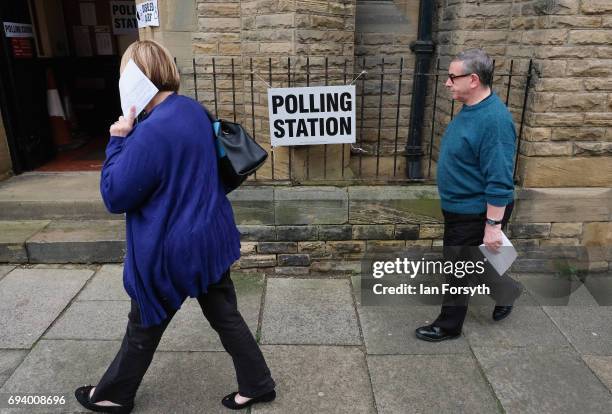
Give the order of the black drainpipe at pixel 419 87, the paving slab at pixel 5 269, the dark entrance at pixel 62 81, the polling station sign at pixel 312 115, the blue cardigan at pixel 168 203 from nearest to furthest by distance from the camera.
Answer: the blue cardigan at pixel 168 203
the polling station sign at pixel 312 115
the paving slab at pixel 5 269
the black drainpipe at pixel 419 87
the dark entrance at pixel 62 81

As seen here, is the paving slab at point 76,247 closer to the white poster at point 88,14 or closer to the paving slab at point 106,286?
the paving slab at point 106,286

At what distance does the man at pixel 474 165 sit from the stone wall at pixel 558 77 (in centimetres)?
133

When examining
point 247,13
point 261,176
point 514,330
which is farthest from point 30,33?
point 514,330

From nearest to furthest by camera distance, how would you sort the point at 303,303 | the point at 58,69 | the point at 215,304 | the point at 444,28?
1. the point at 215,304
2. the point at 303,303
3. the point at 444,28
4. the point at 58,69

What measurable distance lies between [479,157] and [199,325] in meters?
2.26

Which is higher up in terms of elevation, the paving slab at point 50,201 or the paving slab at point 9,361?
the paving slab at point 50,201

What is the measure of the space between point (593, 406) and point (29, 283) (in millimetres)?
4235

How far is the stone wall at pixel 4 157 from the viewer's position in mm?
5316

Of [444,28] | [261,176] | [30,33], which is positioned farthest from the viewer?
[30,33]

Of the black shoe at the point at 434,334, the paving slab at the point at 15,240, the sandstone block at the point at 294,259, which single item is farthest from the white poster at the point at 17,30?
the black shoe at the point at 434,334

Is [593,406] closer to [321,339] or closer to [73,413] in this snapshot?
[321,339]

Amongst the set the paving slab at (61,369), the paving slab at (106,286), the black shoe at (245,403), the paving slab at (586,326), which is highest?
the black shoe at (245,403)

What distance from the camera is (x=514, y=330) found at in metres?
3.52

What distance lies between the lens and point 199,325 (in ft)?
11.6
